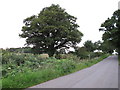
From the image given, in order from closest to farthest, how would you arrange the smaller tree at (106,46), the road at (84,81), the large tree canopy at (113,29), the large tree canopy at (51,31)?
the road at (84,81), the large tree canopy at (51,31), the large tree canopy at (113,29), the smaller tree at (106,46)

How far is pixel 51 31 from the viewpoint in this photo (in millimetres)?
31766

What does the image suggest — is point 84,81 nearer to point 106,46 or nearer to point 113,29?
point 113,29

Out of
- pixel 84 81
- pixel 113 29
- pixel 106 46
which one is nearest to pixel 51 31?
pixel 113 29

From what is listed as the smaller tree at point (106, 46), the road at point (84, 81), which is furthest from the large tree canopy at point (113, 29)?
the road at point (84, 81)

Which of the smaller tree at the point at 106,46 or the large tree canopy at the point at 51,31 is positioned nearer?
the large tree canopy at the point at 51,31

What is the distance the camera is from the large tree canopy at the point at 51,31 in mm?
30712

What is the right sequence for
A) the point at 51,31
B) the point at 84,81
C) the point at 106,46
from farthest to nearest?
1. the point at 106,46
2. the point at 51,31
3. the point at 84,81

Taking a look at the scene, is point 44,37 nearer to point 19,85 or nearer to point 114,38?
point 114,38

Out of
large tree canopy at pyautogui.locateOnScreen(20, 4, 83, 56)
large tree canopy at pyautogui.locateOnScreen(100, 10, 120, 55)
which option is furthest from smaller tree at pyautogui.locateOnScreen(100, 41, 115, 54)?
large tree canopy at pyautogui.locateOnScreen(20, 4, 83, 56)

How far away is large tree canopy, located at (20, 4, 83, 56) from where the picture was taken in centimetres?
3071

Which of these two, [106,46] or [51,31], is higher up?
[51,31]

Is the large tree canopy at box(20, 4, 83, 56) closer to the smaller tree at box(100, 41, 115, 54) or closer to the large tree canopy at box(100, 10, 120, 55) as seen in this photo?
the large tree canopy at box(100, 10, 120, 55)

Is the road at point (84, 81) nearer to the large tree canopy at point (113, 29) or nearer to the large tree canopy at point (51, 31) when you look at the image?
the large tree canopy at point (51, 31)

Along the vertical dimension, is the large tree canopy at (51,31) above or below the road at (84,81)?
above
